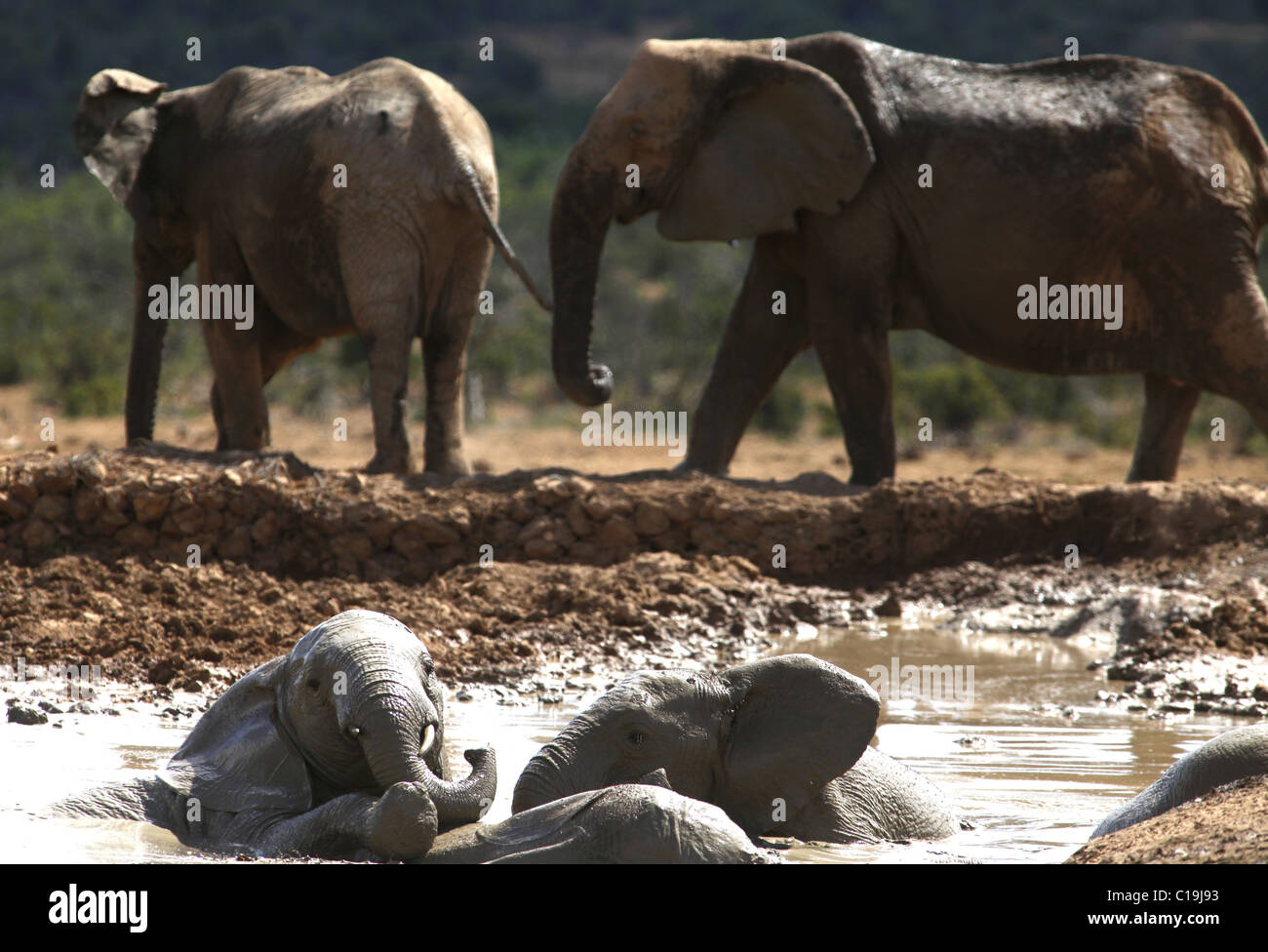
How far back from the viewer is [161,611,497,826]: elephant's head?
4.48m

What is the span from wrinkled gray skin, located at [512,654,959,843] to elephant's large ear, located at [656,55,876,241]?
18.4ft

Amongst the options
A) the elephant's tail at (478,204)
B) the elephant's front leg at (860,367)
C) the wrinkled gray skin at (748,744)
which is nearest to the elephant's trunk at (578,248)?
the elephant's tail at (478,204)

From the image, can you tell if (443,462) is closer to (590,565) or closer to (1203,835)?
(590,565)

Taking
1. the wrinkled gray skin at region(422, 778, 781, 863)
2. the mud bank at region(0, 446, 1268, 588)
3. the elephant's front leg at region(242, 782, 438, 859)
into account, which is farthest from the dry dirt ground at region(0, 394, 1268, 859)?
the wrinkled gray skin at region(422, 778, 781, 863)

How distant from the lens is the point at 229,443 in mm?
10859

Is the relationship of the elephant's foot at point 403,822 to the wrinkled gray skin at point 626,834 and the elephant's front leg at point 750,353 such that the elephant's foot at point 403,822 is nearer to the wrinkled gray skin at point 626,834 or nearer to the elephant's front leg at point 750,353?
the wrinkled gray skin at point 626,834

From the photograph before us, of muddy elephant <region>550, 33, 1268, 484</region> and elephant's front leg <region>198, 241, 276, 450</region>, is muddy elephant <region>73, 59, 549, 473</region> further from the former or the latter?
muddy elephant <region>550, 33, 1268, 484</region>

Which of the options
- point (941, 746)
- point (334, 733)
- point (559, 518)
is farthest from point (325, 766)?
point (559, 518)

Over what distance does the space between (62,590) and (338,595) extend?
1150 millimetres

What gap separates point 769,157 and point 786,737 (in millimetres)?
6122

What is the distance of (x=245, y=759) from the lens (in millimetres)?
4848

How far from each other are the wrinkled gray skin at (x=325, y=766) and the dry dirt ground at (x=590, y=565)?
6.58ft

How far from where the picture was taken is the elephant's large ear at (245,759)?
4.76 metres
